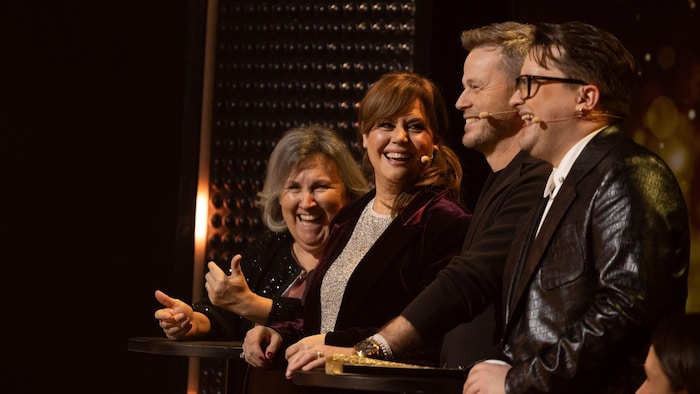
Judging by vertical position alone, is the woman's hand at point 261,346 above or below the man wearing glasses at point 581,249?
below

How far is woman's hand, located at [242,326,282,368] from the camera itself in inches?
146

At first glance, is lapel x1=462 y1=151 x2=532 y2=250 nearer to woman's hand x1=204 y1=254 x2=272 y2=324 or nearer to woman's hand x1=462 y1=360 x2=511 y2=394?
woman's hand x1=462 y1=360 x2=511 y2=394

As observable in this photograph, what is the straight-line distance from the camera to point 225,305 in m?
3.96

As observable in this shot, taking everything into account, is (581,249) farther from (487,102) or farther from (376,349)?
(487,102)

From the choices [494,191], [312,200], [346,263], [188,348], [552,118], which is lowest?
[188,348]

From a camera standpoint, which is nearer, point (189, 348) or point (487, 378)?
point (487, 378)

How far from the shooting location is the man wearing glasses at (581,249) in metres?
2.49

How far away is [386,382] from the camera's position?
255 centimetres

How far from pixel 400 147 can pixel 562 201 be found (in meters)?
0.99

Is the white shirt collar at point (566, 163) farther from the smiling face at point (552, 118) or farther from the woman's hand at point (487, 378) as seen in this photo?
the woman's hand at point (487, 378)

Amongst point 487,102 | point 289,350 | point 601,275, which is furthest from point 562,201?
point 289,350

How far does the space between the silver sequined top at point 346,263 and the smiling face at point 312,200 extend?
520 mm

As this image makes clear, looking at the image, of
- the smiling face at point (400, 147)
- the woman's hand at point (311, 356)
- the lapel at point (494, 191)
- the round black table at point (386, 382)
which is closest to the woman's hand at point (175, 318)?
the smiling face at point (400, 147)

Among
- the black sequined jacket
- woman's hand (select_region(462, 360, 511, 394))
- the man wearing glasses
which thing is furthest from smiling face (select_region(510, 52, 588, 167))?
the black sequined jacket
